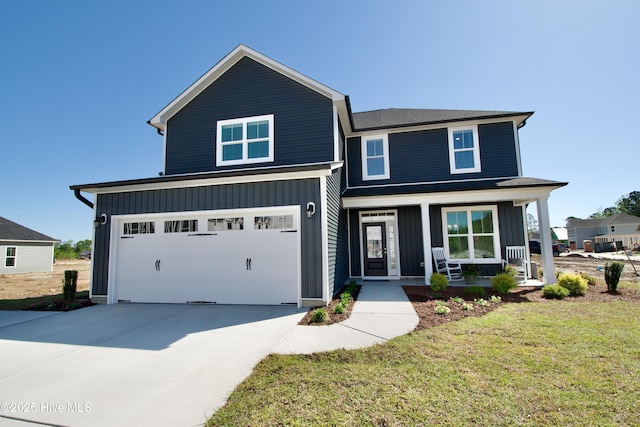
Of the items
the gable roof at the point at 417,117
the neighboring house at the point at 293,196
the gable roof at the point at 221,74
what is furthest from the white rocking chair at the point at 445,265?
the gable roof at the point at 221,74

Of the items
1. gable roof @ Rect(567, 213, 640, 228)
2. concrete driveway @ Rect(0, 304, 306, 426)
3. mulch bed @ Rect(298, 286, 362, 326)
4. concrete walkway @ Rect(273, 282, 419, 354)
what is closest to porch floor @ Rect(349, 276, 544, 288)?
concrete walkway @ Rect(273, 282, 419, 354)

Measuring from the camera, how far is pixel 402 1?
8.68m

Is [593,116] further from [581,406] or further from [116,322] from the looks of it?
[116,322]

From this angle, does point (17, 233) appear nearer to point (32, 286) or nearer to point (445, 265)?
point (32, 286)

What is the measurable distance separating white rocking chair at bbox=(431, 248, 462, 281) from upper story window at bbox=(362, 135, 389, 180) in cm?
333

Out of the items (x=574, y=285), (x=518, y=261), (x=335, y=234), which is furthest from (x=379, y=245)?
(x=574, y=285)

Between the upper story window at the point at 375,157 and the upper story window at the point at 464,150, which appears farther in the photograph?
the upper story window at the point at 375,157

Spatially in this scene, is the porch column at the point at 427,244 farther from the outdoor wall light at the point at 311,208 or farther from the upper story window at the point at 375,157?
the outdoor wall light at the point at 311,208

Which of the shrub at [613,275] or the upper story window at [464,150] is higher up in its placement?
the upper story window at [464,150]

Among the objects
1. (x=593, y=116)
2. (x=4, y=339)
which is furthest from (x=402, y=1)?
(x=4, y=339)

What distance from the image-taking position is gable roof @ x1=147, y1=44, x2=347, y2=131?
8758mm

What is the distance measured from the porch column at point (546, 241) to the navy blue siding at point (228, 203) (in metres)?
6.85

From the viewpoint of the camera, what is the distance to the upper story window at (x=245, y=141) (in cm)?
912

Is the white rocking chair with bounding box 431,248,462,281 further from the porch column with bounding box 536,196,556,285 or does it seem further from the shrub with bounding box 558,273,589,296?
the shrub with bounding box 558,273,589,296
